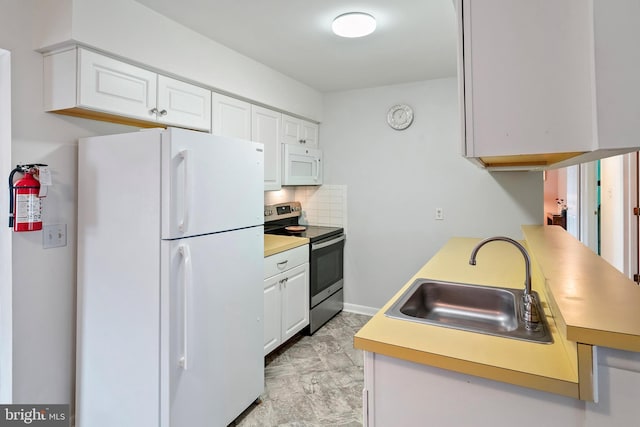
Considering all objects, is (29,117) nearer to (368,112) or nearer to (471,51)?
(471,51)

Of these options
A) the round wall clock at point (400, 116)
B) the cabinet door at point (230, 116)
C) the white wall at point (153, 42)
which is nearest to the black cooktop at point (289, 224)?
the cabinet door at point (230, 116)

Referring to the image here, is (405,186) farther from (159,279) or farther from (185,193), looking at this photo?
(159,279)

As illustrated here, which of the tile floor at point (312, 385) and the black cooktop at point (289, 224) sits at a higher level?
the black cooktop at point (289, 224)

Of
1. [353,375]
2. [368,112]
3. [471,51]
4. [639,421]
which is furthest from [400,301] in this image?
[368,112]

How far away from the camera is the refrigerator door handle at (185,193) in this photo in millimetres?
1573

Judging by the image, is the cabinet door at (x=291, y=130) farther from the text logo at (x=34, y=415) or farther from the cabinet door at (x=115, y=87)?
the text logo at (x=34, y=415)

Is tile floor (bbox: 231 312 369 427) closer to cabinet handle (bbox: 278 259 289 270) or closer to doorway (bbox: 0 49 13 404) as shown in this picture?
cabinet handle (bbox: 278 259 289 270)

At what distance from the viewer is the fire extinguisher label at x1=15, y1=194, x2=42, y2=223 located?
1567 millimetres

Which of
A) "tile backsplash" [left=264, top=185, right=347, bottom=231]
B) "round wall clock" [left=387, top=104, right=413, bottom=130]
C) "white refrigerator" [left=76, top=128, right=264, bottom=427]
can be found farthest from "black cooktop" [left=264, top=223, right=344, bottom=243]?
"white refrigerator" [left=76, top=128, right=264, bottom=427]

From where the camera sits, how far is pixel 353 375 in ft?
8.19

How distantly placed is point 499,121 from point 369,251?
8.83ft

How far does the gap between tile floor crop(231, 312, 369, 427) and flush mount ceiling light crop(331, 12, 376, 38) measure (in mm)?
2298

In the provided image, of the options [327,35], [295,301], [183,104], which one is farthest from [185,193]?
[295,301]

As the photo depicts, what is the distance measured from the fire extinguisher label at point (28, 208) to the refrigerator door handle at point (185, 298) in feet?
2.31
